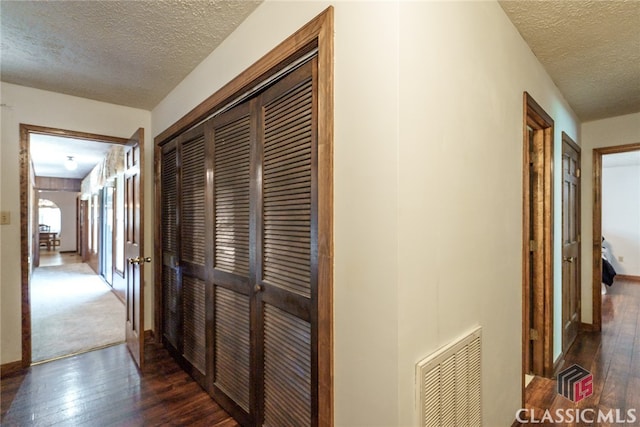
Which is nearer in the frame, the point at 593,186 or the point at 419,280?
the point at 419,280

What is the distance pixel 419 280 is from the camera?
1027 mm

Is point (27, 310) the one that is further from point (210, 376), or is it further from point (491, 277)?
point (491, 277)

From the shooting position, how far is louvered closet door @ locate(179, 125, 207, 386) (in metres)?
2.18

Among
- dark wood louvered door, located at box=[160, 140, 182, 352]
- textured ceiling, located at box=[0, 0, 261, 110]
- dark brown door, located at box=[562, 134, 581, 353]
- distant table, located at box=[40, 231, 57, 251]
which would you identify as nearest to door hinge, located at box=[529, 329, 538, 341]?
dark brown door, located at box=[562, 134, 581, 353]

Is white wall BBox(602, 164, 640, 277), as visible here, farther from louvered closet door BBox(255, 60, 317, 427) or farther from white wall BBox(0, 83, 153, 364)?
white wall BBox(0, 83, 153, 364)

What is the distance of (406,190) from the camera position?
0.97 meters

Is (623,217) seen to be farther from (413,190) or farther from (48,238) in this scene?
(48,238)

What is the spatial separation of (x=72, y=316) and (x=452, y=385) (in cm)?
467

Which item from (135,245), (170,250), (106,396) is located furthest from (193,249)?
(106,396)

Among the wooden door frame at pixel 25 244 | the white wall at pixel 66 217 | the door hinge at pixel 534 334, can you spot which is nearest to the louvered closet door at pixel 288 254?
the door hinge at pixel 534 334

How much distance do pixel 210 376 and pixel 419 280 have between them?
176cm

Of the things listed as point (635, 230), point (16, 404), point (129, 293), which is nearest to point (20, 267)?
point (129, 293)

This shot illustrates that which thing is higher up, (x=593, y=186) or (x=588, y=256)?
(x=593, y=186)

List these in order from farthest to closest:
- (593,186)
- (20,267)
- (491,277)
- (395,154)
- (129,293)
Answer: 1. (593,186)
2. (129,293)
3. (20,267)
4. (491,277)
5. (395,154)
